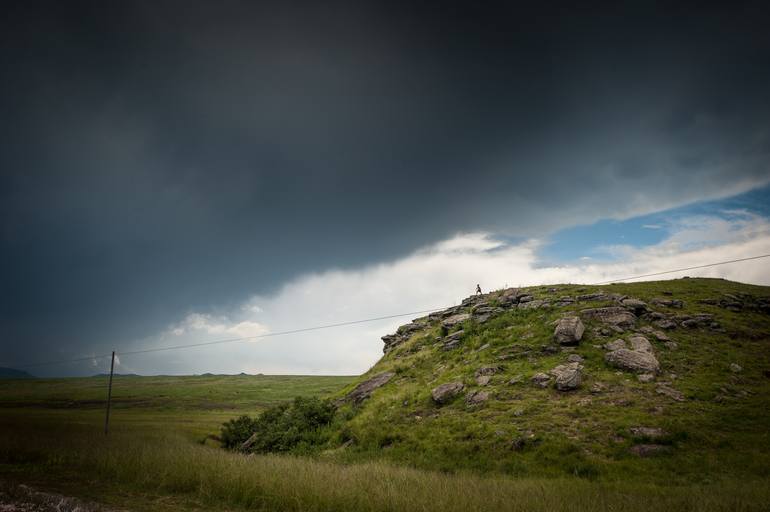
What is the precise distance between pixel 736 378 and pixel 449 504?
92.4 feet

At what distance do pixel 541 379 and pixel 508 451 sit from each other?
8.84m

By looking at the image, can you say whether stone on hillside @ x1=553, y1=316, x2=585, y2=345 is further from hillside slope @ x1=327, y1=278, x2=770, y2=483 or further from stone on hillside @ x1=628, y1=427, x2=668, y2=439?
stone on hillside @ x1=628, y1=427, x2=668, y2=439

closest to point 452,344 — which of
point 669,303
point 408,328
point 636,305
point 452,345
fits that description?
point 452,345

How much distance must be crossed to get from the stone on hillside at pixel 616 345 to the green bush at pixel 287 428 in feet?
88.1

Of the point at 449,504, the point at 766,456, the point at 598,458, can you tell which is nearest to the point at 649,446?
the point at 598,458

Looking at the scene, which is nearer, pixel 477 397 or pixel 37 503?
pixel 37 503

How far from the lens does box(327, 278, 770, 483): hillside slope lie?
20.1m

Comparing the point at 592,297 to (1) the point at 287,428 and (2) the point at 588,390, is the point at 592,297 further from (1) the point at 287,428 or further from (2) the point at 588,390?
(1) the point at 287,428

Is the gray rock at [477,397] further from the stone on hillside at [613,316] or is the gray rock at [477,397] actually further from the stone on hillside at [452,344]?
the stone on hillside at [613,316]

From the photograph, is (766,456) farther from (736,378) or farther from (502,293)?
(502,293)

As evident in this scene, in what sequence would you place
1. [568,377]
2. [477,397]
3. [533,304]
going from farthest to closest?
[533,304]
[477,397]
[568,377]

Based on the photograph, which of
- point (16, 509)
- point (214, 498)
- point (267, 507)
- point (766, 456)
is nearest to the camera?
point (16, 509)

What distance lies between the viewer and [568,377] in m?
27.6

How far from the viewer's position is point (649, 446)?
20.0 meters
